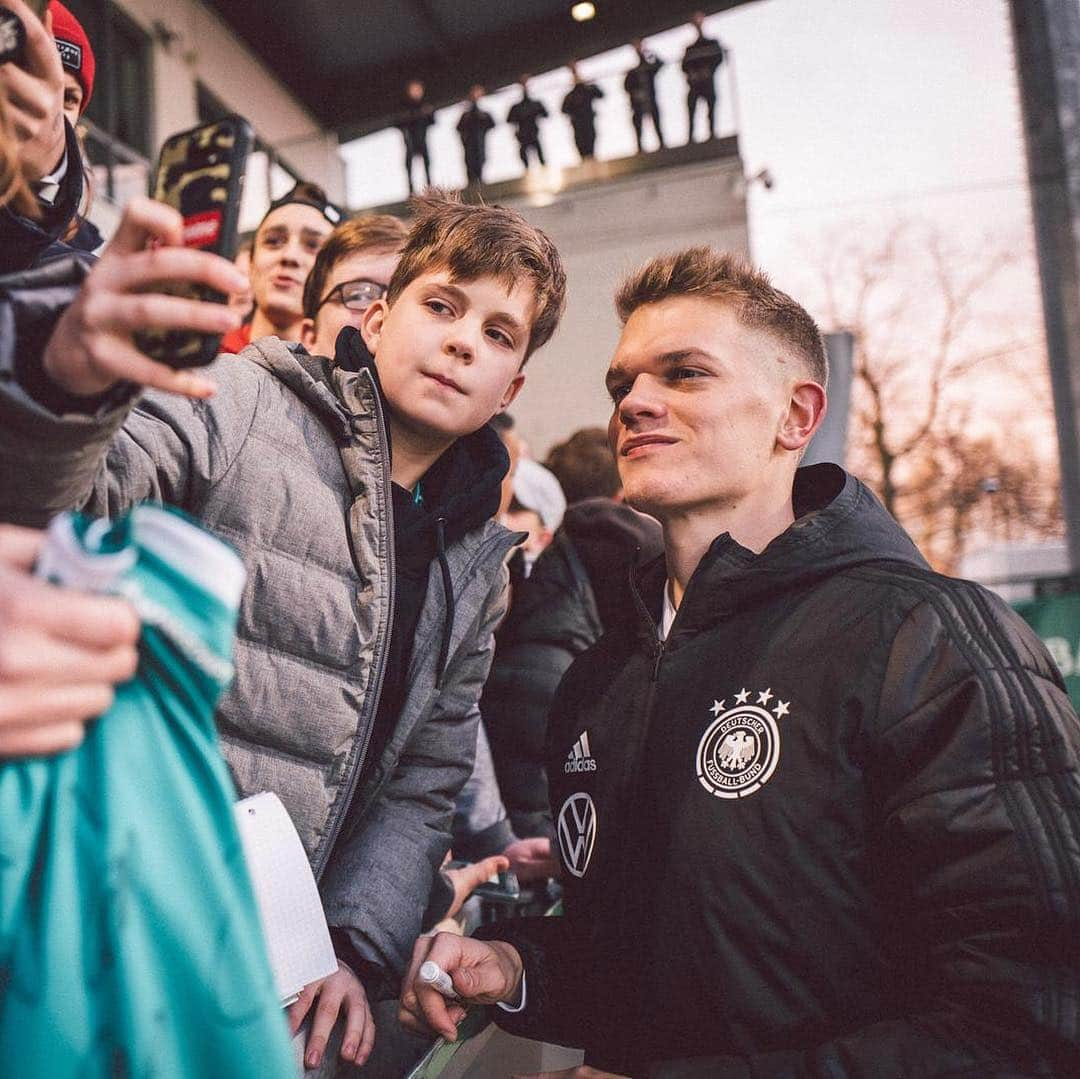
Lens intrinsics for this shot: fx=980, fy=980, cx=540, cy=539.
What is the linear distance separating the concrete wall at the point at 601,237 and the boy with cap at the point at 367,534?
789 centimetres

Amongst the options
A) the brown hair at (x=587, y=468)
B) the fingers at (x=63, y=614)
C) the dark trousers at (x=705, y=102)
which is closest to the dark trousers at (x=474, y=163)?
the dark trousers at (x=705, y=102)

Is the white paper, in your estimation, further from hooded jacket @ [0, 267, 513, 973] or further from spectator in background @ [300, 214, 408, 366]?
spectator in background @ [300, 214, 408, 366]

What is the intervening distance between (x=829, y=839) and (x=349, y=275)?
7.11 ft

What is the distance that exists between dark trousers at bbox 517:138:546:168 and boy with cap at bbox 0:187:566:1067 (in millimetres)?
9444

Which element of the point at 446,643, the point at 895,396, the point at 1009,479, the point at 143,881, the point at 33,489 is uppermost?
the point at 895,396

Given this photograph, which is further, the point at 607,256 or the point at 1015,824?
the point at 607,256

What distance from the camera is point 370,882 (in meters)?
1.79

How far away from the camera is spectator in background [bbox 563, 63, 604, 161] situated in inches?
428

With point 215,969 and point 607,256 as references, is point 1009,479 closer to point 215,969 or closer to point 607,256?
point 607,256

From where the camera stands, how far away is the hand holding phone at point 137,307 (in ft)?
2.71

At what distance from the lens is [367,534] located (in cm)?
173

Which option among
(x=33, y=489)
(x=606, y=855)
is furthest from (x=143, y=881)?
(x=606, y=855)

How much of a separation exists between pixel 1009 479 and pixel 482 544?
17517 millimetres

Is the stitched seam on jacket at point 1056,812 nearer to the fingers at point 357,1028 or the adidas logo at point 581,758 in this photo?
the adidas logo at point 581,758
